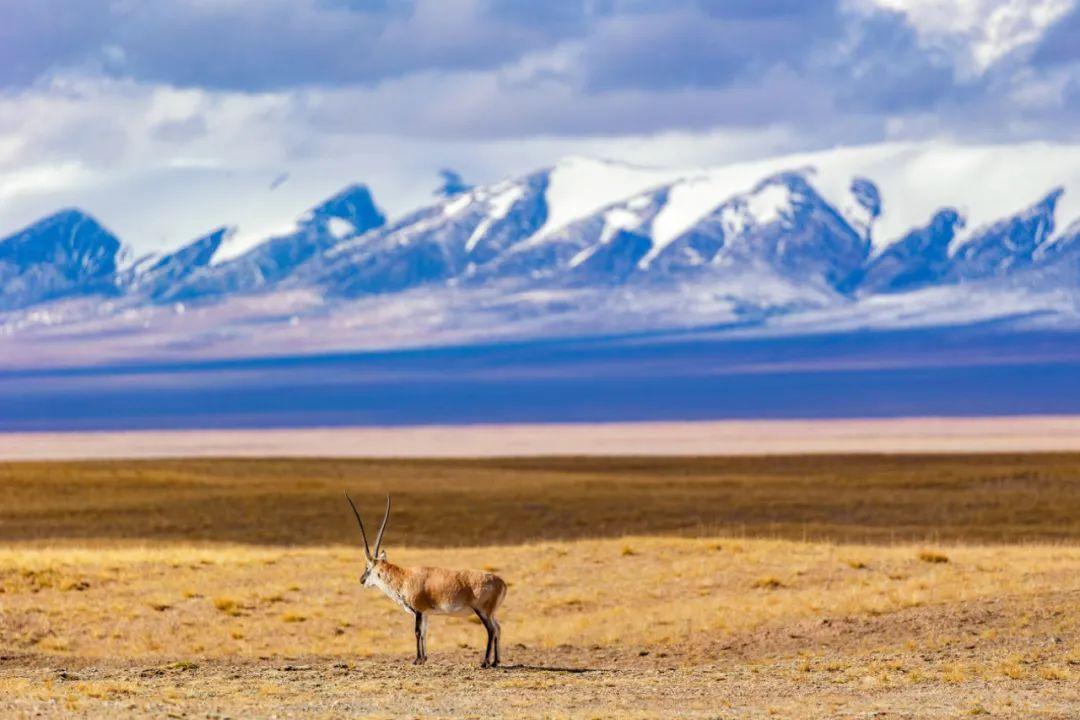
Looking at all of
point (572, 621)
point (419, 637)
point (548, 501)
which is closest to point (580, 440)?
point (548, 501)

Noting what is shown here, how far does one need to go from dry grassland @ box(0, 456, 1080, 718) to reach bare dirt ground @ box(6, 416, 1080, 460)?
45.1m

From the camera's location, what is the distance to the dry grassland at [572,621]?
745 inches

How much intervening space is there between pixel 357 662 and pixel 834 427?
115213 mm

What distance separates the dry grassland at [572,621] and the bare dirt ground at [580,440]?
148 ft

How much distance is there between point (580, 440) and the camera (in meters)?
122

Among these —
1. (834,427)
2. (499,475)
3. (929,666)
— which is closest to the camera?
(929,666)

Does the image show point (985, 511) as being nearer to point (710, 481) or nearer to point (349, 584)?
point (710, 481)

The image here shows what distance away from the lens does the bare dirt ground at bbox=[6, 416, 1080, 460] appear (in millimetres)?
100562

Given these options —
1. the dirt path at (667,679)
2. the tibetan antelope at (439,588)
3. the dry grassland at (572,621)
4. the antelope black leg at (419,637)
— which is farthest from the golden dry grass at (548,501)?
the tibetan antelope at (439,588)

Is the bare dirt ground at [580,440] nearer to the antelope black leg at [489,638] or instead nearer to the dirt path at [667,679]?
the dirt path at [667,679]

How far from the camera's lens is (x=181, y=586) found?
30719 millimetres

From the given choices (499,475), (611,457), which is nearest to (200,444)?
(611,457)

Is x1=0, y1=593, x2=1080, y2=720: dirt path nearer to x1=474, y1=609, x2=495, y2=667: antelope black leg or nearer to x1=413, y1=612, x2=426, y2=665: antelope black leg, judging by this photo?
x1=413, y1=612, x2=426, y2=665: antelope black leg

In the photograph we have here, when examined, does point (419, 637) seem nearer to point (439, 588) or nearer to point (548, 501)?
point (439, 588)
